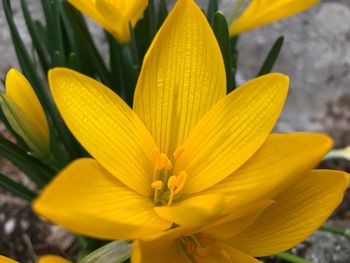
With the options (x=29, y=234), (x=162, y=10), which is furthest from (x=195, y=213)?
(x=29, y=234)

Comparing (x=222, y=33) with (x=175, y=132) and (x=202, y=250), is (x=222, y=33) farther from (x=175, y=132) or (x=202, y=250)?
(x=202, y=250)

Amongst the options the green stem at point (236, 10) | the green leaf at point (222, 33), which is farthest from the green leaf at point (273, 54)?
the green leaf at point (222, 33)

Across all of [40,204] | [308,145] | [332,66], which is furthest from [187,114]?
[332,66]

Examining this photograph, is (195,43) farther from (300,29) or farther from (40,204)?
(300,29)

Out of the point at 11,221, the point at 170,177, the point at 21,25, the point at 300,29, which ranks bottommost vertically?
the point at 11,221

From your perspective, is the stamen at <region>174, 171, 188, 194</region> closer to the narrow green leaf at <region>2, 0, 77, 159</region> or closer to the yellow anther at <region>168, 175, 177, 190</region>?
the yellow anther at <region>168, 175, 177, 190</region>

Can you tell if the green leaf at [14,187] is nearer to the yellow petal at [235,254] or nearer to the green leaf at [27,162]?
the green leaf at [27,162]
